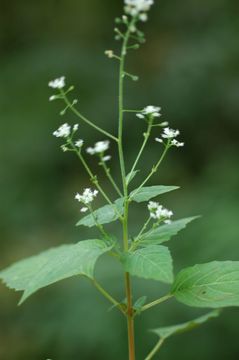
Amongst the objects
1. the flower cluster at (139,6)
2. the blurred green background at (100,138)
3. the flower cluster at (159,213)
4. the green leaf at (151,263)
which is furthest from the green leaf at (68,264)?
the blurred green background at (100,138)

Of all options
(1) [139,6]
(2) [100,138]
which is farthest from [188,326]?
(2) [100,138]

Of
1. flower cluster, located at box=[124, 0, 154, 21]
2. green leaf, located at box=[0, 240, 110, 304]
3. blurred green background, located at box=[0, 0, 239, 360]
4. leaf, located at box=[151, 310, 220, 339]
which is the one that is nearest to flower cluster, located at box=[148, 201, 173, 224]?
green leaf, located at box=[0, 240, 110, 304]

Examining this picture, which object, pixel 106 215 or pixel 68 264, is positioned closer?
pixel 68 264

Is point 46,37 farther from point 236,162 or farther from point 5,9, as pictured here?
point 236,162

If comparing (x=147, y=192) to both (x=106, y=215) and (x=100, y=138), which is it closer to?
(x=106, y=215)

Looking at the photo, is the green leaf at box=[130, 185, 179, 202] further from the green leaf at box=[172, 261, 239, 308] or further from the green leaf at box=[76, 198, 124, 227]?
the green leaf at box=[172, 261, 239, 308]

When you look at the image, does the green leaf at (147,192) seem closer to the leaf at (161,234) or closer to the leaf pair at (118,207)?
the leaf pair at (118,207)

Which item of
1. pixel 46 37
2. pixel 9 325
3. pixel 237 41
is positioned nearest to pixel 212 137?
pixel 237 41
